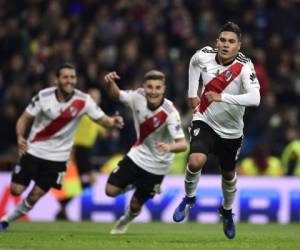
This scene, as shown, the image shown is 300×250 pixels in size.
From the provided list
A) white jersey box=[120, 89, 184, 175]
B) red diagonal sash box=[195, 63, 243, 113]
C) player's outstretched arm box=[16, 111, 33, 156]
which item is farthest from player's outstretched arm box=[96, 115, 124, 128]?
red diagonal sash box=[195, 63, 243, 113]

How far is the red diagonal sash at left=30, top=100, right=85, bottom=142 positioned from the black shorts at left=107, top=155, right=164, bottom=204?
44.6 inches

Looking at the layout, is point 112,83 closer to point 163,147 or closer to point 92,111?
point 92,111

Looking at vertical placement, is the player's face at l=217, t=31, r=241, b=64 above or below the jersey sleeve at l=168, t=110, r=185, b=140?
above

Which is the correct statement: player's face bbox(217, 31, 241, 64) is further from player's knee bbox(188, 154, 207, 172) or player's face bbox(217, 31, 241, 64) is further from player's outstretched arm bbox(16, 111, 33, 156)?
player's outstretched arm bbox(16, 111, 33, 156)

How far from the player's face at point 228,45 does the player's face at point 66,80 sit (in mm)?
3326

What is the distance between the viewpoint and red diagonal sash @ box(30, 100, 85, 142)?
15117 millimetres

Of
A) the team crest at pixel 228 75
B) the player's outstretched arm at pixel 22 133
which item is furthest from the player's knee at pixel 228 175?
the player's outstretched arm at pixel 22 133

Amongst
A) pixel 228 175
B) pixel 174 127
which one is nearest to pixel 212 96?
pixel 228 175

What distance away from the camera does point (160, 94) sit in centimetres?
1435

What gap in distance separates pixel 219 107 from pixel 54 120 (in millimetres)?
3508

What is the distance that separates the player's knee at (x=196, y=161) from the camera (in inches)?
469

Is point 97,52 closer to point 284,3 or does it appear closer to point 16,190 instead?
point 284,3

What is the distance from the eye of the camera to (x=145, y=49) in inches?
909

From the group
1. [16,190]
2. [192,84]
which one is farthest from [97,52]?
[192,84]
